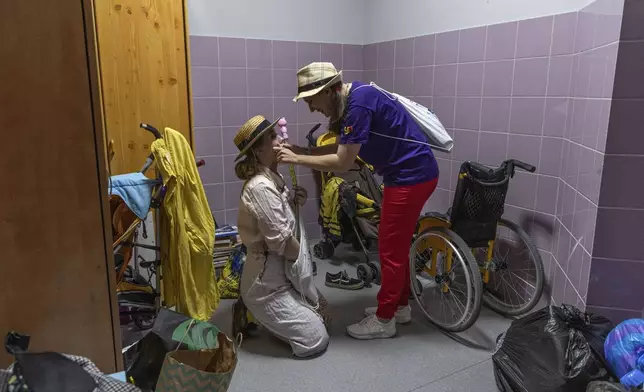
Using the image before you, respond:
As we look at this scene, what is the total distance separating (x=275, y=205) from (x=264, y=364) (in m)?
0.77

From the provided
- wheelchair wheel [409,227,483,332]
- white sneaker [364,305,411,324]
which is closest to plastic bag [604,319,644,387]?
wheelchair wheel [409,227,483,332]

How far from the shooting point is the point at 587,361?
1748 millimetres

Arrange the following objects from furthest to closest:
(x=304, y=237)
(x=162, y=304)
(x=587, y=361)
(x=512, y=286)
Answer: (x=512, y=286), (x=162, y=304), (x=304, y=237), (x=587, y=361)

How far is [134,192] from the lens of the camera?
224cm

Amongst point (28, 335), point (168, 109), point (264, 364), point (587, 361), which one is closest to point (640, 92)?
point (587, 361)

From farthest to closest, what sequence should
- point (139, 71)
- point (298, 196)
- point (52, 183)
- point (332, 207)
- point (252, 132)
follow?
point (332, 207) < point (139, 71) < point (298, 196) < point (252, 132) < point (52, 183)

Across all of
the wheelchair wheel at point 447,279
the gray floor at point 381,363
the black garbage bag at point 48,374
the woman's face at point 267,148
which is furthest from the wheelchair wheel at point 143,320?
the wheelchair wheel at point 447,279

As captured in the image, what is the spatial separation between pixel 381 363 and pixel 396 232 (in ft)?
2.10

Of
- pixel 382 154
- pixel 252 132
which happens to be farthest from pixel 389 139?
pixel 252 132

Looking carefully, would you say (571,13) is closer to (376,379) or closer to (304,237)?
(304,237)

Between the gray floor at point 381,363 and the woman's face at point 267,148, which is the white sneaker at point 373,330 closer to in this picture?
the gray floor at point 381,363


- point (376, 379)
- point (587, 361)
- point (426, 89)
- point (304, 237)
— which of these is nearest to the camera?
point (587, 361)

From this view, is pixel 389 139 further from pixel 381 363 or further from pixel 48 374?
pixel 48 374

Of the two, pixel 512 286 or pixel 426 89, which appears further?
pixel 426 89
